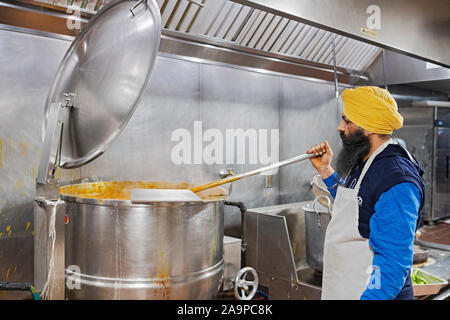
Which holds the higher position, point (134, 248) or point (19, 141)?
point (19, 141)

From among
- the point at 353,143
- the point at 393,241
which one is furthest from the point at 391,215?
the point at 353,143

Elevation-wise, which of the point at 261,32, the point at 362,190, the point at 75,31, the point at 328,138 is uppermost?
the point at 261,32

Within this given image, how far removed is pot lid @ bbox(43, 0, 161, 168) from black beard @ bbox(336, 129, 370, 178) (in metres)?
0.71

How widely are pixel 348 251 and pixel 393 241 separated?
10.1 inches

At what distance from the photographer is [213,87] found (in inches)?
105

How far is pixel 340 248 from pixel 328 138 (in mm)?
2266

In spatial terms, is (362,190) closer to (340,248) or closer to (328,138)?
(340,248)

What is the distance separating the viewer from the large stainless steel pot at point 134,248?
1.33 meters

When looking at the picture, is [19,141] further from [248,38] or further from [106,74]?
[248,38]

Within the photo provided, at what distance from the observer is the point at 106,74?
144 centimetres

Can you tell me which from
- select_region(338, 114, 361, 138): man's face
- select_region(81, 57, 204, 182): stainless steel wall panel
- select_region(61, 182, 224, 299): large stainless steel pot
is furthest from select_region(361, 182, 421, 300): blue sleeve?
select_region(81, 57, 204, 182): stainless steel wall panel

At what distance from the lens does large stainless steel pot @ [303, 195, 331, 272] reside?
2195 millimetres

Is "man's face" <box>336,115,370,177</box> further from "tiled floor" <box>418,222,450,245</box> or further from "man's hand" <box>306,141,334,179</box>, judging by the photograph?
"tiled floor" <box>418,222,450,245</box>
